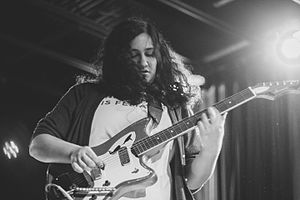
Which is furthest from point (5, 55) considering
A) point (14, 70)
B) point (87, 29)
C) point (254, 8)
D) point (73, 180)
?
point (73, 180)

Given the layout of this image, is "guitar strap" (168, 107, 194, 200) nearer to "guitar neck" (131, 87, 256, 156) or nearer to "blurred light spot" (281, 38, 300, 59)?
"guitar neck" (131, 87, 256, 156)

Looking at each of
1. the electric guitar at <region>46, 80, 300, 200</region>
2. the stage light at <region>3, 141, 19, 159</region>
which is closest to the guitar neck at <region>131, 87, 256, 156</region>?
the electric guitar at <region>46, 80, 300, 200</region>

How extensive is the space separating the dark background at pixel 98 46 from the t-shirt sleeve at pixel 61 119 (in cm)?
149

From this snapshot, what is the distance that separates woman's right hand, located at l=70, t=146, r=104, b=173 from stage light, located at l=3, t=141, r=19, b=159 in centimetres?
229

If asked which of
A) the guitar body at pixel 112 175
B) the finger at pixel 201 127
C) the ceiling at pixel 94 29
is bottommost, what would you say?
the guitar body at pixel 112 175

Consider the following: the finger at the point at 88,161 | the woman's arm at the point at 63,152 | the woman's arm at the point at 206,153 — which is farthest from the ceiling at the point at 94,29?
the finger at the point at 88,161

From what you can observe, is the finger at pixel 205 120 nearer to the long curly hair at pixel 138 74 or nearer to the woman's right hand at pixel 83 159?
the long curly hair at pixel 138 74

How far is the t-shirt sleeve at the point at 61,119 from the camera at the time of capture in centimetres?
228

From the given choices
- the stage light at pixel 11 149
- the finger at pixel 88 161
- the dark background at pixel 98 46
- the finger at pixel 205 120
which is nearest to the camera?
the finger at pixel 88 161

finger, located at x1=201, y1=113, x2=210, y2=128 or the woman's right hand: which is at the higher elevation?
finger, located at x1=201, y1=113, x2=210, y2=128

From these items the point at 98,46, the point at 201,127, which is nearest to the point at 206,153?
the point at 201,127

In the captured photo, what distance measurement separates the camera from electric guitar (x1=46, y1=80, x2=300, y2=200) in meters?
2.16

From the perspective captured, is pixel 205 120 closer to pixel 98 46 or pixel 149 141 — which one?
pixel 149 141

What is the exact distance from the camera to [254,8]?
3809mm
